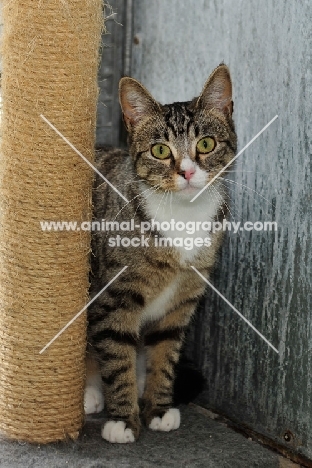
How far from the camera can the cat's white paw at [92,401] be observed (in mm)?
2293

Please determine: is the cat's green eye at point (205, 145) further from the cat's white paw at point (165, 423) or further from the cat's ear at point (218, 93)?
the cat's white paw at point (165, 423)

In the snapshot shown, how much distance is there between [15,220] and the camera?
1920mm

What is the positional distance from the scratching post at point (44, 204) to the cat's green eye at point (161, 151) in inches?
7.4

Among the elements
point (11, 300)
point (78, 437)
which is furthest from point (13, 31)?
point (78, 437)

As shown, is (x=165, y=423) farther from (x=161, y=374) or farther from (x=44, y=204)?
(x=44, y=204)

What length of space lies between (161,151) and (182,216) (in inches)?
7.8

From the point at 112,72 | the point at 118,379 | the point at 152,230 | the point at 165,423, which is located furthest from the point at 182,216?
the point at 112,72

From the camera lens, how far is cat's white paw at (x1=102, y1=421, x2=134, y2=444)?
2.04 meters

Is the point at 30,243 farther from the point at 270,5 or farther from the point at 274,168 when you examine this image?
the point at 270,5

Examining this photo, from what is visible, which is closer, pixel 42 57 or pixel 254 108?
pixel 42 57

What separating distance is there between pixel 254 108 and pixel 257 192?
0.26 metres

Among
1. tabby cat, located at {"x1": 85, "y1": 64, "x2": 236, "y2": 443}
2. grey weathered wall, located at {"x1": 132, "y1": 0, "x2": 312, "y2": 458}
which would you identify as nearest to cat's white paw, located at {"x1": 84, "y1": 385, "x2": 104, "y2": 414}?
tabby cat, located at {"x1": 85, "y1": 64, "x2": 236, "y2": 443}

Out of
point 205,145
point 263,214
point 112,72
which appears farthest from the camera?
point 112,72

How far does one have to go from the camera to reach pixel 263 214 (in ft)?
7.08
